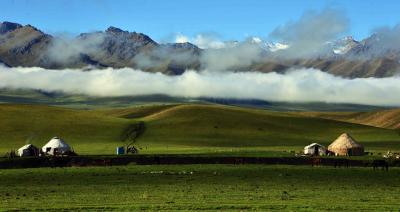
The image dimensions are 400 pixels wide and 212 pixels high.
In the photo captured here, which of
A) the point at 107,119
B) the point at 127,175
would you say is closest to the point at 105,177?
the point at 127,175

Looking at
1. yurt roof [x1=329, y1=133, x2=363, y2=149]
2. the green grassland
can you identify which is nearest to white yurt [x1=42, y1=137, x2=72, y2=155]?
the green grassland

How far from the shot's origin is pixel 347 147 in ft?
329

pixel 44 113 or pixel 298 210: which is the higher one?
pixel 44 113

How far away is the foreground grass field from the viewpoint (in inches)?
1390

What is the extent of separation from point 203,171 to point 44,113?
11059cm

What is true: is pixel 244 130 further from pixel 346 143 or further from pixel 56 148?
pixel 56 148

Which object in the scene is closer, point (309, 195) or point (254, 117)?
point (309, 195)

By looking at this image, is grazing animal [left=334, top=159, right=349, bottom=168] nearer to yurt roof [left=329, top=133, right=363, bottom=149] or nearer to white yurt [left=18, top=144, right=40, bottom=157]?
yurt roof [left=329, top=133, right=363, bottom=149]

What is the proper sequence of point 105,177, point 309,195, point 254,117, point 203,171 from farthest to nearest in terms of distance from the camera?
point 254,117 → point 203,171 → point 105,177 → point 309,195

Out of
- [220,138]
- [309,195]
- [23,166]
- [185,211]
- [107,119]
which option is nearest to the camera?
[185,211]

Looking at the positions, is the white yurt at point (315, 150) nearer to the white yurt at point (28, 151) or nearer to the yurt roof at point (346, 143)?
the yurt roof at point (346, 143)

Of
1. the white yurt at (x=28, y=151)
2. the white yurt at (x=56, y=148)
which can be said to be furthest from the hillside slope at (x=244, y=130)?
the white yurt at (x=28, y=151)

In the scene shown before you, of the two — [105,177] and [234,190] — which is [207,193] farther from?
[105,177]

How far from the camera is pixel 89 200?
38188 millimetres
